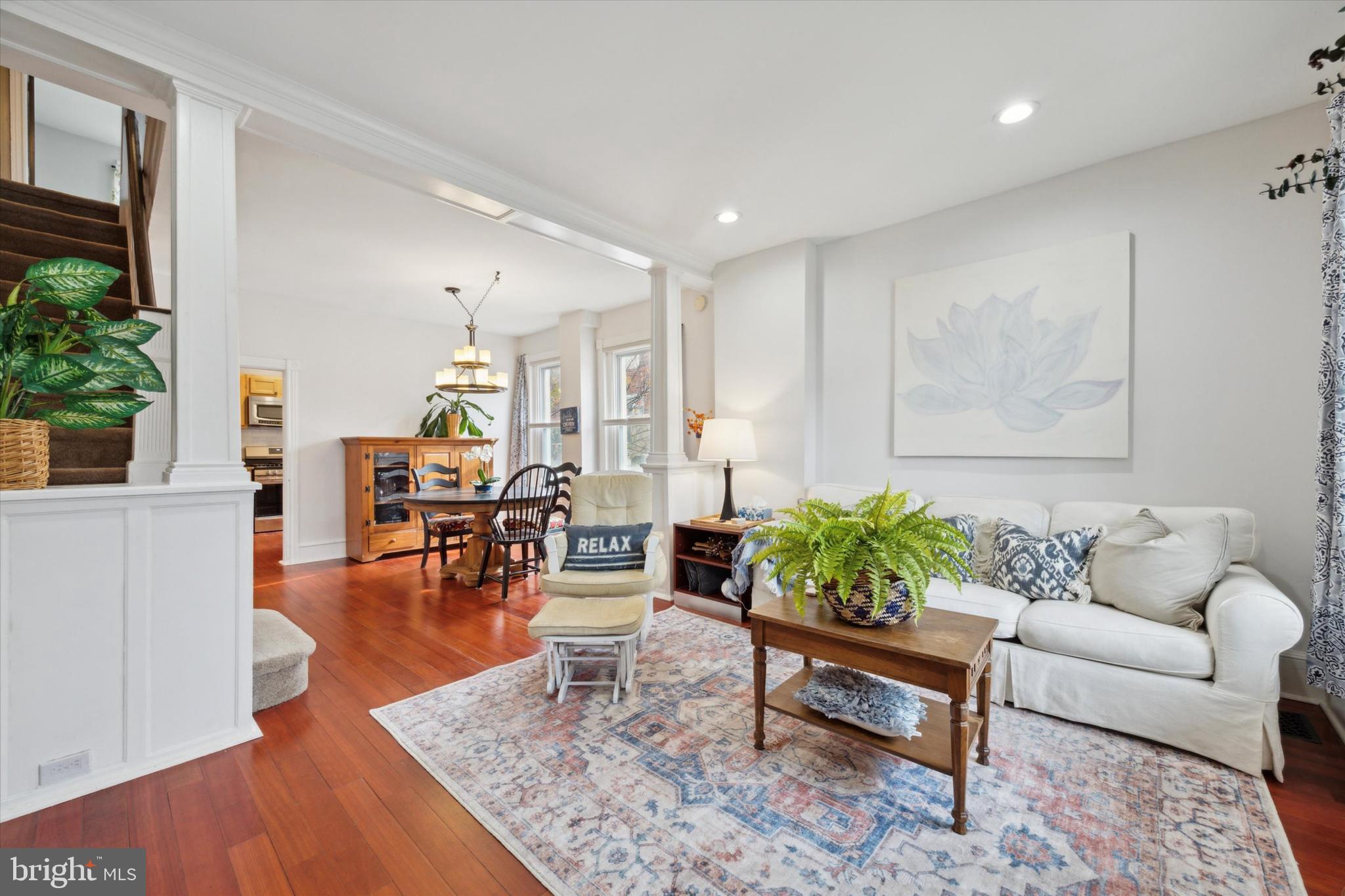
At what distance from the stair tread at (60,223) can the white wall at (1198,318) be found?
490cm

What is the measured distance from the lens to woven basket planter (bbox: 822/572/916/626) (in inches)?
73.5

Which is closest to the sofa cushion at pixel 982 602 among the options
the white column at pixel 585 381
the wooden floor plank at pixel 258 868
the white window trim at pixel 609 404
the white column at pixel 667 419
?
the white column at pixel 667 419

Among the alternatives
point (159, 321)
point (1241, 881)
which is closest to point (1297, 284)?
point (1241, 881)

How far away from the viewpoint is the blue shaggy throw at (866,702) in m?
1.80

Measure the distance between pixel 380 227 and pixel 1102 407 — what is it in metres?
4.64

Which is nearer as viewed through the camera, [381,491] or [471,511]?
[471,511]

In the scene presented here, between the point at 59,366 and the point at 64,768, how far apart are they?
→ 4.40 ft

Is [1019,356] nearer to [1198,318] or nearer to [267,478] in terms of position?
[1198,318]

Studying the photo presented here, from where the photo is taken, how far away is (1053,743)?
2.13 metres

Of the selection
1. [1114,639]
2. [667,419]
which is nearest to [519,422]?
[667,419]

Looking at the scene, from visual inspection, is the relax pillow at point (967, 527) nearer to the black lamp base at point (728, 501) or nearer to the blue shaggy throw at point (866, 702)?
the blue shaggy throw at point (866, 702)

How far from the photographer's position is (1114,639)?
85.5 inches

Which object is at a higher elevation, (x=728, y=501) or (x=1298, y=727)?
(x=728, y=501)

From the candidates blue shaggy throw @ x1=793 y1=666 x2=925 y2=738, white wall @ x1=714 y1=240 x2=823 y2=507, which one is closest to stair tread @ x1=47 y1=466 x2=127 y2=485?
blue shaggy throw @ x1=793 y1=666 x2=925 y2=738
